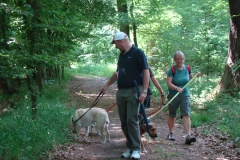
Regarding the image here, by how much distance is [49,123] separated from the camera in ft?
20.9

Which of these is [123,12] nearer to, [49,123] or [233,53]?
[233,53]

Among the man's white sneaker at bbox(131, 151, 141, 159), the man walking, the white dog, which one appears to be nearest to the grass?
the white dog

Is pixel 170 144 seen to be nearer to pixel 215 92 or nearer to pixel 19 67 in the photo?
pixel 19 67

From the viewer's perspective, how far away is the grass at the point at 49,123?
14.9ft

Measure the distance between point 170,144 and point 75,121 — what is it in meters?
2.25

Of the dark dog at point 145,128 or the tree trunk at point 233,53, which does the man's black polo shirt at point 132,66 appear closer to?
the dark dog at point 145,128

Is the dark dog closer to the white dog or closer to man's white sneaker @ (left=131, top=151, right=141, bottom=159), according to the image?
man's white sneaker @ (left=131, top=151, right=141, bottom=159)

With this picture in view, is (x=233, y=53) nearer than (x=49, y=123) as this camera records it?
No

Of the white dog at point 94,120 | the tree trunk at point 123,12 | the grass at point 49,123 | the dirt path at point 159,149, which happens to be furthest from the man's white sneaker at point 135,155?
the tree trunk at point 123,12

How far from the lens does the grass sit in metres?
4.54

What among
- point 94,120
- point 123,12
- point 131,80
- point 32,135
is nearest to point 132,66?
point 131,80

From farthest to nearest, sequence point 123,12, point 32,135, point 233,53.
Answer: point 123,12, point 233,53, point 32,135

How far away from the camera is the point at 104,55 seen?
783 inches

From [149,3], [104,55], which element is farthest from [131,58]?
[104,55]
